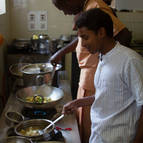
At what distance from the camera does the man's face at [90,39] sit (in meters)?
1.13

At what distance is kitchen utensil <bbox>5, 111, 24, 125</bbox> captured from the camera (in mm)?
1554

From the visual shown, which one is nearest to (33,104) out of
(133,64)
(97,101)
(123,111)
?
(97,101)

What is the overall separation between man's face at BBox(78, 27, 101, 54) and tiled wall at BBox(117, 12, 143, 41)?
7.03ft

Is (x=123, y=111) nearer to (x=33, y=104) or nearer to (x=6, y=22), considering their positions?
(x=33, y=104)

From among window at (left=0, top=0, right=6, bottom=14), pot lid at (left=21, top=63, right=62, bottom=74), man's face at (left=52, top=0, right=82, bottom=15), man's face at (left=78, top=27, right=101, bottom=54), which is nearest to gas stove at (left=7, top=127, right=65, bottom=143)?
man's face at (left=78, top=27, right=101, bottom=54)

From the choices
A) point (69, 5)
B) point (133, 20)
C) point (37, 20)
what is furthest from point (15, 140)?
point (133, 20)

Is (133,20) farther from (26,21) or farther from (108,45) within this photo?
(108,45)

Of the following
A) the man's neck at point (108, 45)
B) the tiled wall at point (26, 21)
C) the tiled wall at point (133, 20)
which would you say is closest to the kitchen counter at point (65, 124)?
the man's neck at point (108, 45)

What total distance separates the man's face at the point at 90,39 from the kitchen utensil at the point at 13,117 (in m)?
0.68

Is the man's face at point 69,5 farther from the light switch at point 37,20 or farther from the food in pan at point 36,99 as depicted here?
the light switch at point 37,20

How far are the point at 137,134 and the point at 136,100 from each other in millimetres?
165

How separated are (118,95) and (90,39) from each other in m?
0.26

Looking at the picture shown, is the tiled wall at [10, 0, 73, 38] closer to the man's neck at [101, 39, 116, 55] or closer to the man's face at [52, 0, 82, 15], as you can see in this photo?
the man's face at [52, 0, 82, 15]

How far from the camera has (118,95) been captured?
44.9 inches
